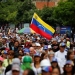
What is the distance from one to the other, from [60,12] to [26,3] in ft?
59.8

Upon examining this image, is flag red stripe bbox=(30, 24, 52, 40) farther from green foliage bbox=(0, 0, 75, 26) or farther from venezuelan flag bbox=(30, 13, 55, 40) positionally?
green foliage bbox=(0, 0, 75, 26)

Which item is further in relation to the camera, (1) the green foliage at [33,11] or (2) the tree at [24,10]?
(2) the tree at [24,10]

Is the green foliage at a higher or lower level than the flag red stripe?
lower

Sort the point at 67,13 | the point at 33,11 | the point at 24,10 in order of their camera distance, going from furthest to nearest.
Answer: the point at 24,10 < the point at 33,11 < the point at 67,13

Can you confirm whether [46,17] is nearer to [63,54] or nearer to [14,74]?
[63,54]

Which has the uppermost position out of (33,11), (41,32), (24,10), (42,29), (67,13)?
(42,29)

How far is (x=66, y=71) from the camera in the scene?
29.0 feet

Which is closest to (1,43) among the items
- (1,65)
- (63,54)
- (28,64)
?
(63,54)

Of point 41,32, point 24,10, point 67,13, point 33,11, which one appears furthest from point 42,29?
point 24,10

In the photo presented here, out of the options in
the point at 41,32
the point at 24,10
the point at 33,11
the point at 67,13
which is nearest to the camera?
the point at 41,32

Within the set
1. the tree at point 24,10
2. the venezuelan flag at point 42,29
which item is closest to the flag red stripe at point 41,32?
the venezuelan flag at point 42,29

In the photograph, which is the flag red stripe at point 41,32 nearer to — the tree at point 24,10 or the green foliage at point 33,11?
the green foliage at point 33,11

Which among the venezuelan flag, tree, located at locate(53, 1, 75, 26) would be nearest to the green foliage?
tree, located at locate(53, 1, 75, 26)

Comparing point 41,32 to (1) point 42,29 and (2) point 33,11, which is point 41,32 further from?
(2) point 33,11
